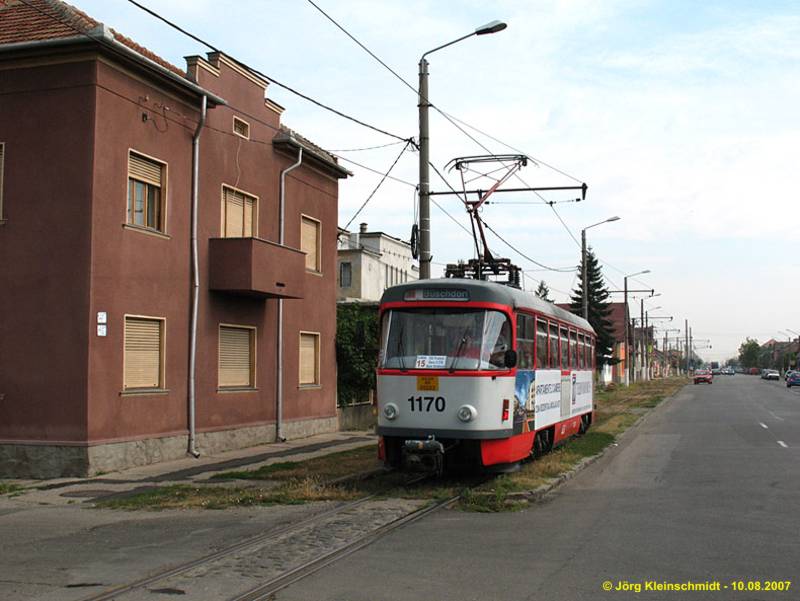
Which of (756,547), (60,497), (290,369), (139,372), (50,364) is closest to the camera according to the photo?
(756,547)

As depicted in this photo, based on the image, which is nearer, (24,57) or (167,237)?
(24,57)

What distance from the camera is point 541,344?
15.7 meters

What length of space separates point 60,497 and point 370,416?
48.4 feet

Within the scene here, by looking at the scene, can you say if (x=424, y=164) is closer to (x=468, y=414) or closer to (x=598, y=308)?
(x=468, y=414)

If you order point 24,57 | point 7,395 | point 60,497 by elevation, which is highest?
point 24,57

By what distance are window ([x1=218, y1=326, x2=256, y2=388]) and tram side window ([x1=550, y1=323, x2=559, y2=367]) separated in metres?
6.73

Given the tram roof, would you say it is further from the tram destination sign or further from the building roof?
the building roof

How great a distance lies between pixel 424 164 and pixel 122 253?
5913 mm

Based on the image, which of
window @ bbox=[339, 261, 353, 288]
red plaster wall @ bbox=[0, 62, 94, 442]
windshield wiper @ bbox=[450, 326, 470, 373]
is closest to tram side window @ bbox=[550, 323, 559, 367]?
windshield wiper @ bbox=[450, 326, 470, 373]

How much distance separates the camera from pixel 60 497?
12.7 m

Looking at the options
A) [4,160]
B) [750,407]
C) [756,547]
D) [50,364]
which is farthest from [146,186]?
[750,407]

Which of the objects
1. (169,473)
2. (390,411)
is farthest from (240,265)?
(390,411)

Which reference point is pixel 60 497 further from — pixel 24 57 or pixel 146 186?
pixel 24 57

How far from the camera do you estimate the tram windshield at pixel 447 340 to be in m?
13.1
